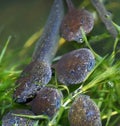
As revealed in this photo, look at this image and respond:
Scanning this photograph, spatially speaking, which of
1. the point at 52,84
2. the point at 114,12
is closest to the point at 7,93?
the point at 52,84

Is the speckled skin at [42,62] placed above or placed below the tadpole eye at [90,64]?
above

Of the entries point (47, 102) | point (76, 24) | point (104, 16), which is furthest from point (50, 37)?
point (47, 102)

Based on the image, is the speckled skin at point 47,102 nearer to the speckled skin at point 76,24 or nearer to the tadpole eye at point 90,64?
the tadpole eye at point 90,64

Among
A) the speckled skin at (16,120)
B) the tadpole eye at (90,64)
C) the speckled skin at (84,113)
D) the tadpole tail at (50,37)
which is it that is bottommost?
the speckled skin at (84,113)

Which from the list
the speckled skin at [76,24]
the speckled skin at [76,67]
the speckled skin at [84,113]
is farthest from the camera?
the speckled skin at [76,24]

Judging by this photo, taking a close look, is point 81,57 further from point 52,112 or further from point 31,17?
point 31,17

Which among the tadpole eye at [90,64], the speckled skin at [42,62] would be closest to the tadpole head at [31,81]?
the speckled skin at [42,62]

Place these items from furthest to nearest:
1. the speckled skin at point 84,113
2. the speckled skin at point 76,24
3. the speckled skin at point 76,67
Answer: the speckled skin at point 76,24, the speckled skin at point 76,67, the speckled skin at point 84,113
